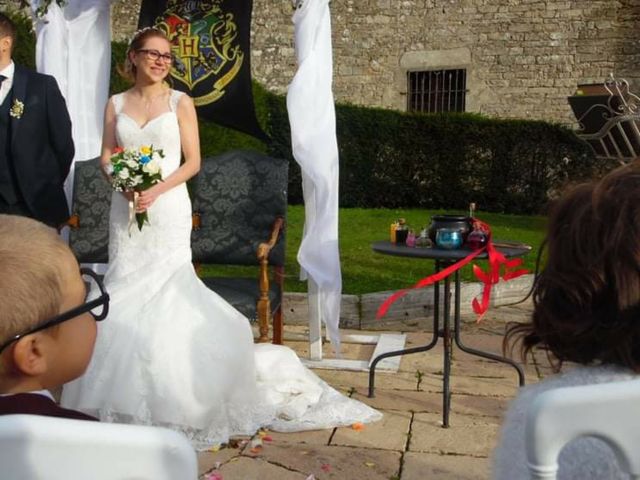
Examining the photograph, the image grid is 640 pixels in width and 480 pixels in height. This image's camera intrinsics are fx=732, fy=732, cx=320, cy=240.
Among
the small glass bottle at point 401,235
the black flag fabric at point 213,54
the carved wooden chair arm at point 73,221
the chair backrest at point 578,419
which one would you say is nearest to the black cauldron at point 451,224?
the small glass bottle at point 401,235

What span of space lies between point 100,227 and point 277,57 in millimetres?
12025

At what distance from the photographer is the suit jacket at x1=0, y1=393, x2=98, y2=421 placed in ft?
3.81

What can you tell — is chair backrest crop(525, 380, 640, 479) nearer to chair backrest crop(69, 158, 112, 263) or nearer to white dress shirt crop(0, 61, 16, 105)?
white dress shirt crop(0, 61, 16, 105)

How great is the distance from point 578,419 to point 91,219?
4.43 m

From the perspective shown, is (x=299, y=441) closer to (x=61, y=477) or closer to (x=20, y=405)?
(x=20, y=405)

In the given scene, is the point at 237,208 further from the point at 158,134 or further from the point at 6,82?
the point at 6,82

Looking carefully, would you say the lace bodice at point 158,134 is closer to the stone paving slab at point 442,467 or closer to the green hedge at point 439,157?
the stone paving slab at point 442,467

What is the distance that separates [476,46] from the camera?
15.7m

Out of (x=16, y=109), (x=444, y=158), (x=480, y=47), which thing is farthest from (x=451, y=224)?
(x=480, y=47)

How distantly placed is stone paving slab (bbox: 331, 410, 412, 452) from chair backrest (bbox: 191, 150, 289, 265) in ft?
4.90

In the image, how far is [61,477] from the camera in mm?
849

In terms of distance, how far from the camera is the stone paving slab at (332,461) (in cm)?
304

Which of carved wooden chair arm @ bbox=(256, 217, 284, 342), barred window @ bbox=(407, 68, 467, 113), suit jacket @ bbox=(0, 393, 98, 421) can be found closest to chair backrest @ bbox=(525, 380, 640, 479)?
suit jacket @ bbox=(0, 393, 98, 421)

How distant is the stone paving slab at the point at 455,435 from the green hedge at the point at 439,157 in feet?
30.0
